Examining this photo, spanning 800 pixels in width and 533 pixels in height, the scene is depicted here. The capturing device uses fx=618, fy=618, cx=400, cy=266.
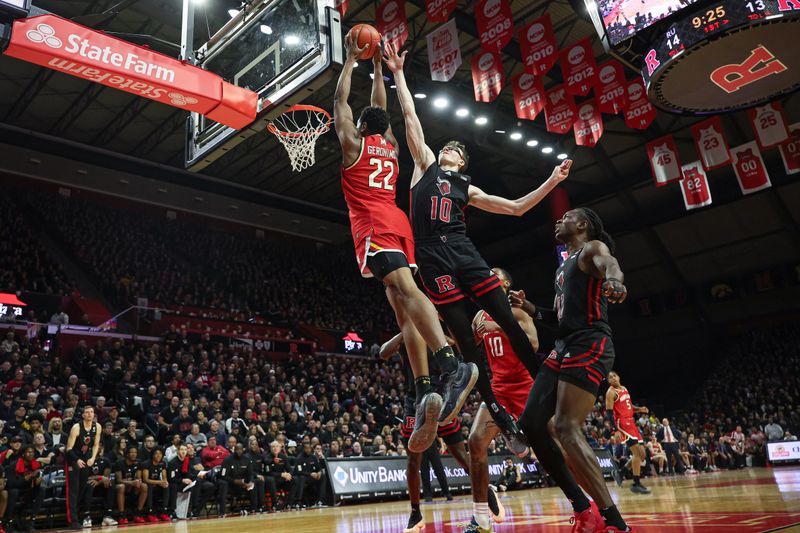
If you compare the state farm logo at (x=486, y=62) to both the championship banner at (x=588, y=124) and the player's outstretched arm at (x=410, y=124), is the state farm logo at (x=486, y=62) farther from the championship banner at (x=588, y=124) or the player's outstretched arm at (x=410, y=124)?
the player's outstretched arm at (x=410, y=124)

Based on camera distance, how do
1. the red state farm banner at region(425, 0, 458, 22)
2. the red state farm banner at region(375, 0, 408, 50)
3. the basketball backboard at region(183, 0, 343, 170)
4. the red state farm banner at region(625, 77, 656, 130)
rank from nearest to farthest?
the basketball backboard at region(183, 0, 343, 170), the red state farm banner at region(425, 0, 458, 22), the red state farm banner at region(375, 0, 408, 50), the red state farm banner at region(625, 77, 656, 130)

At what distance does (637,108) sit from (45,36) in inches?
472

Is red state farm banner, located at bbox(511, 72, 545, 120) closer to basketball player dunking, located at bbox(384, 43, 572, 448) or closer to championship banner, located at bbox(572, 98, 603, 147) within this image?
championship banner, located at bbox(572, 98, 603, 147)

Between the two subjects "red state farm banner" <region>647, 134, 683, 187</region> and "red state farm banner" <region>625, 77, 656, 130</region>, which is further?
"red state farm banner" <region>647, 134, 683, 187</region>

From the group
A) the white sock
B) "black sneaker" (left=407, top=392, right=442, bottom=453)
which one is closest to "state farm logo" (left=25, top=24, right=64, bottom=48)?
"black sneaker" (left=407, top=392, right=442, bottom=453)

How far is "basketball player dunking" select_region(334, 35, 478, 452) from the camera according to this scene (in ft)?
11.5

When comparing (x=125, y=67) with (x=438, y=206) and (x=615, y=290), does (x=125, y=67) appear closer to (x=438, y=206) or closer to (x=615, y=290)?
(x=438, y=206)

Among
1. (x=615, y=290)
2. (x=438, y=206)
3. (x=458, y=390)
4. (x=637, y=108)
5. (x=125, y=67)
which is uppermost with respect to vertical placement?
(x=637, y=108)

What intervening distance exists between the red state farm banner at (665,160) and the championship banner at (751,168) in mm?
1667

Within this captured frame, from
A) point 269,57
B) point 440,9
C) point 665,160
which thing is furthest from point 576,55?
point 269,57

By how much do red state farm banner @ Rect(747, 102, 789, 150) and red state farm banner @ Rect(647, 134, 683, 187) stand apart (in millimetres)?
1955

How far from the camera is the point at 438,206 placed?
4.17 metres

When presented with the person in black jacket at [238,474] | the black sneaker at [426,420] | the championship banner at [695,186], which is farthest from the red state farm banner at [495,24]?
the black sneaker at [426,420]

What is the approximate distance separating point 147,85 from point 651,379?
28014 mm
